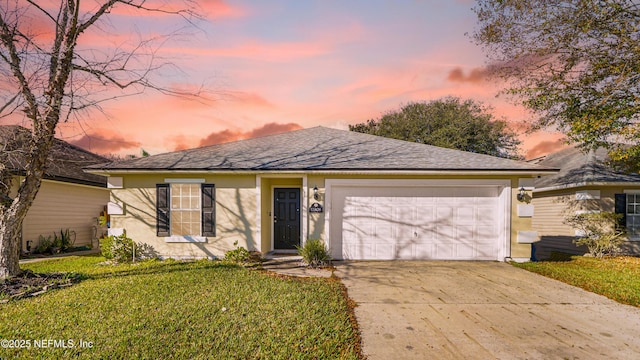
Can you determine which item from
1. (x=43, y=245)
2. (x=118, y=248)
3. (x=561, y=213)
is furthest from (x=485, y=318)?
(x=43, y=245)

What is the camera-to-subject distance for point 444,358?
389cm

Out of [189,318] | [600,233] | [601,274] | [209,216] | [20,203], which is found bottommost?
[601,274]

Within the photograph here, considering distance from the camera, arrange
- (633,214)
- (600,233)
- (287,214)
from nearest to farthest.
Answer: (287,214) → (600,233) → (633,214)

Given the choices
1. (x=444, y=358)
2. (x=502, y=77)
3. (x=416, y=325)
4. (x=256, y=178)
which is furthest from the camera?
(x=502, y=77)

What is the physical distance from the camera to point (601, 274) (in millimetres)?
8430

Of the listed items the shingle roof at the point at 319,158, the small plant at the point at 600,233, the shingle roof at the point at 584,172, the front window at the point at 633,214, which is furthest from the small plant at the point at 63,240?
the front window at the point at 633,214

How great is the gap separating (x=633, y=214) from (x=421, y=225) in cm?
914

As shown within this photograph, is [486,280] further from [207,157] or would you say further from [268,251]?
[207,157]

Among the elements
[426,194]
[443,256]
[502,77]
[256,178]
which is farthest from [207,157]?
[502,77]

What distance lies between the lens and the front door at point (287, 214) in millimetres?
11000

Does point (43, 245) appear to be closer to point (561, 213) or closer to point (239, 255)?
point (239, 255)

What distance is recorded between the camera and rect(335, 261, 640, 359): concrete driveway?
4121 mm

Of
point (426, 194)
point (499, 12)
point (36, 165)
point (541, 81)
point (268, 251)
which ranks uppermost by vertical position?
point (499, 12)

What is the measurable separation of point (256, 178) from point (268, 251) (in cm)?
270
